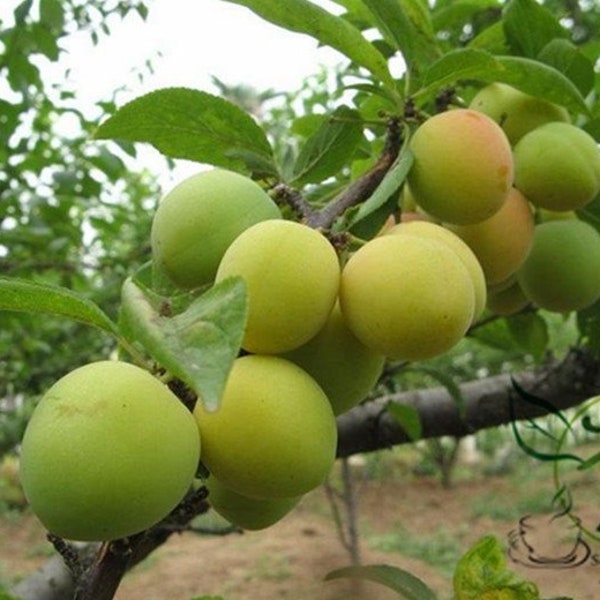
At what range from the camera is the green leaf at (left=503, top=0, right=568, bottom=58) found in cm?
98

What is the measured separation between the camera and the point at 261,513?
2.18ft

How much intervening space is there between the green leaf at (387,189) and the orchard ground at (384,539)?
9.38 feet

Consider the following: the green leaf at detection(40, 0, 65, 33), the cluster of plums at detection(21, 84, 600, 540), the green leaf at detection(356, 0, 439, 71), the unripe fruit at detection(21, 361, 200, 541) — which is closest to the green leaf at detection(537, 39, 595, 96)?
the green leaf at detection(356, 0, 439, 71)

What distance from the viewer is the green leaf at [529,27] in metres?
0.98

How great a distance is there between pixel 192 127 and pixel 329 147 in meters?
0.14

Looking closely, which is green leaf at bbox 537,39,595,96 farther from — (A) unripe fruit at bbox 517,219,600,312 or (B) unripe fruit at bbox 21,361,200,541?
(B) unripe fruit at bbox 21,361,200,541

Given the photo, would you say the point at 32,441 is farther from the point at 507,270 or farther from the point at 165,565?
the point at 165,565

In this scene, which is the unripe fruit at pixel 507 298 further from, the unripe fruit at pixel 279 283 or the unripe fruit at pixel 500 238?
the unripe fruit at pixel 279 283

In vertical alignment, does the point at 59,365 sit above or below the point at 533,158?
below

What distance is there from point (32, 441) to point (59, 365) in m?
2.48

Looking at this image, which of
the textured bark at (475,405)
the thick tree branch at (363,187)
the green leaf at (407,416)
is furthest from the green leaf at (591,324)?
the thick tree branch at (363,187)

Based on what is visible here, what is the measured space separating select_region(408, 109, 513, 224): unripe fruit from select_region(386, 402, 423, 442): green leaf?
0.68 metres

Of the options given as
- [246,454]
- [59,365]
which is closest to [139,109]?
[246,454]

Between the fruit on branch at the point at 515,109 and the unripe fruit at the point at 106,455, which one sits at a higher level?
the unripe fruit at the point at 106,455
